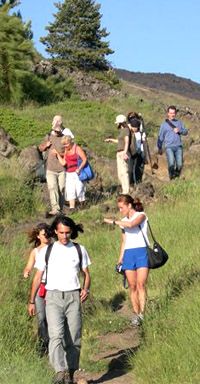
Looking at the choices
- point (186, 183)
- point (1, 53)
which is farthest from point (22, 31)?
point (186, 183)

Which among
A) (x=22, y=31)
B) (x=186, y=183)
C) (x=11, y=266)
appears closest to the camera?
(x=11, y=266)

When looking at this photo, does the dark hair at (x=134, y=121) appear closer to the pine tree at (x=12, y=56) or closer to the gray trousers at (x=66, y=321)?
the gray trousers at (x=66, y=321)

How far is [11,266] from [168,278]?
6.74 ft

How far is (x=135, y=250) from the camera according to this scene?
32.2 feet

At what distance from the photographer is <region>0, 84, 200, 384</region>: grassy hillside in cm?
744

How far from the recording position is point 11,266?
1043cm

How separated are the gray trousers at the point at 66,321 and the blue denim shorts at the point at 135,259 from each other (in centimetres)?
179

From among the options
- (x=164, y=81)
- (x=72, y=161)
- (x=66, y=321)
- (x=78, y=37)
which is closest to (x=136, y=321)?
(x=66, y=321)

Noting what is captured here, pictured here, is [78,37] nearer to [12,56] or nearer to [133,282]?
[12,56]

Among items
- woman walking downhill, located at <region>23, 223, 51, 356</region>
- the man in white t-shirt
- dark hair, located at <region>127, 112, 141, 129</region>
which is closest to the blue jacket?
dark hair, located at <region>127, 112, 141, 129</region>

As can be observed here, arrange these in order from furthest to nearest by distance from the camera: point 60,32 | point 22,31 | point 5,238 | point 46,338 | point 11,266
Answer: point 60,32, point 22,31, point 5,238, point 11,266, point 46,338

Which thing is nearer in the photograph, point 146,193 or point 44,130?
point 146,193

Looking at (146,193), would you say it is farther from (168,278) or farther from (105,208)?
(168,278)

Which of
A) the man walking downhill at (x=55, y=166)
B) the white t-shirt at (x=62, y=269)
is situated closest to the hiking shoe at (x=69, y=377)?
the white t-shirt at (x=62, y=269)
